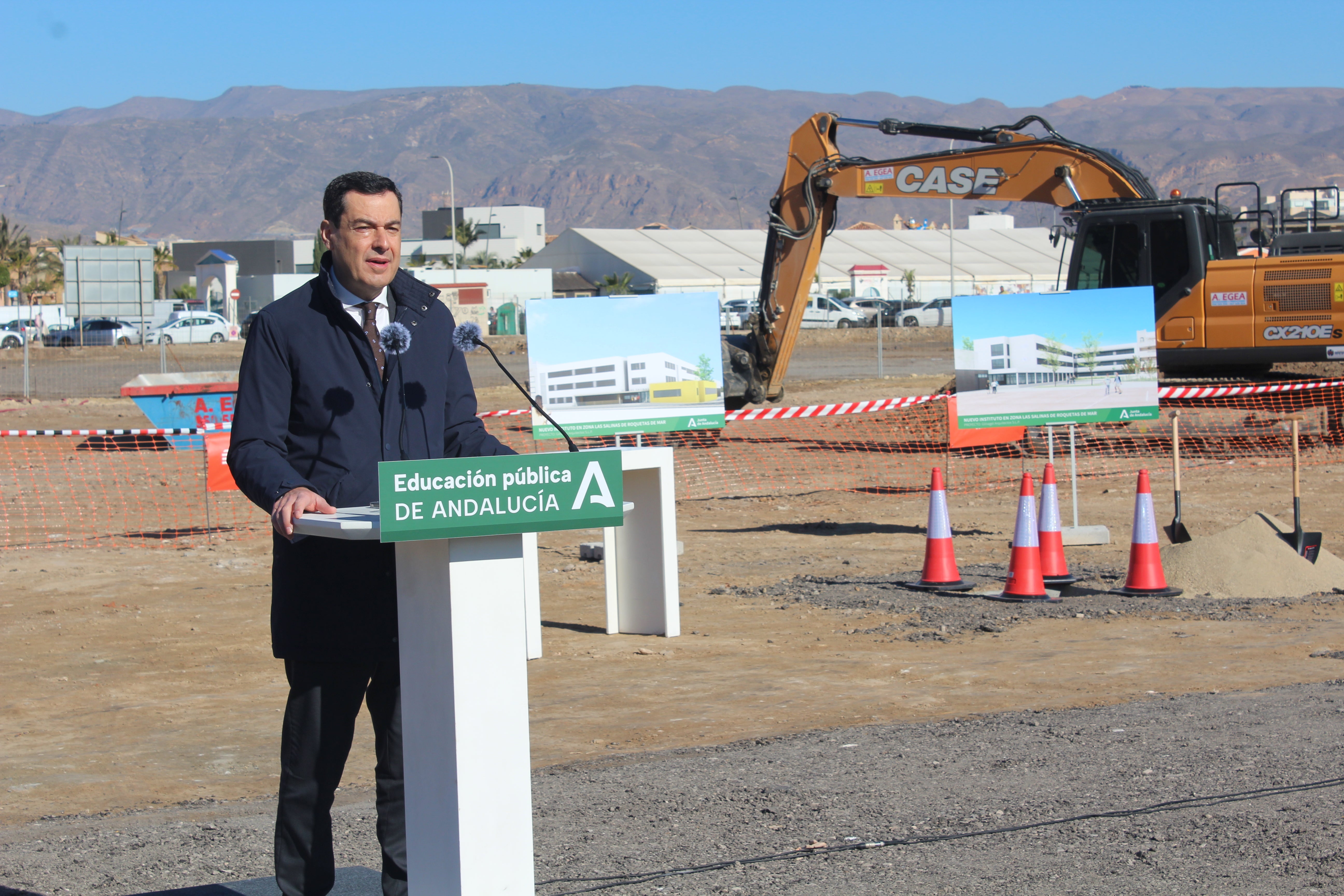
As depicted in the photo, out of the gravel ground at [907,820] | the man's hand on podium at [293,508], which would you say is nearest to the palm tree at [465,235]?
the gravel ground at [907,820]

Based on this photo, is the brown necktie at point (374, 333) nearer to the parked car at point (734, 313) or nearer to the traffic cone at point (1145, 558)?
the traffic cone at point (1145, 558)

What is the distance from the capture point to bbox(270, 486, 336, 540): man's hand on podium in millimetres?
3230

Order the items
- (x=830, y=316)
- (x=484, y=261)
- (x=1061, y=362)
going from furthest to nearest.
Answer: (x=484, y=261)
(x=830, y=316)
(x=1061, y=362)

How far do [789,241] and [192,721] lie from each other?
1379 cm

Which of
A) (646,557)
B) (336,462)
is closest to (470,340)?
(336,462)

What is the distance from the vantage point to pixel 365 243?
3541mm

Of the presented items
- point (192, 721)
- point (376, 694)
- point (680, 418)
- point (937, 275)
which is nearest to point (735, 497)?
point (680, 418)

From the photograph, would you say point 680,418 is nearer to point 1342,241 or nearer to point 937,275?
point 1342,241

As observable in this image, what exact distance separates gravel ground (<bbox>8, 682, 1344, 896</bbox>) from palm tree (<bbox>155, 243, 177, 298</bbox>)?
99314mm

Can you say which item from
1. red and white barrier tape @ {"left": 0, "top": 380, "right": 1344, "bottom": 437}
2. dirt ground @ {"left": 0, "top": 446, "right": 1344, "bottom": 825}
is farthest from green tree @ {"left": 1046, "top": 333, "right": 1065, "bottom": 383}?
dirt ground @ {"left": 0, "top": 446, "right": 1344, "bottom": 825}

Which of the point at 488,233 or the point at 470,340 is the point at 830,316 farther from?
the point at 488,233

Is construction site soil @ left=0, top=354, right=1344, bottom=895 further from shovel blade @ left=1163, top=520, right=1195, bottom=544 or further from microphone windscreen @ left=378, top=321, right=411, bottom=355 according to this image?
microphone windscreen @ left=378, top=321, right=411, bottom=355

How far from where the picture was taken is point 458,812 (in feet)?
10.0

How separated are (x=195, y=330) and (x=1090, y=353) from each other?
155ft
